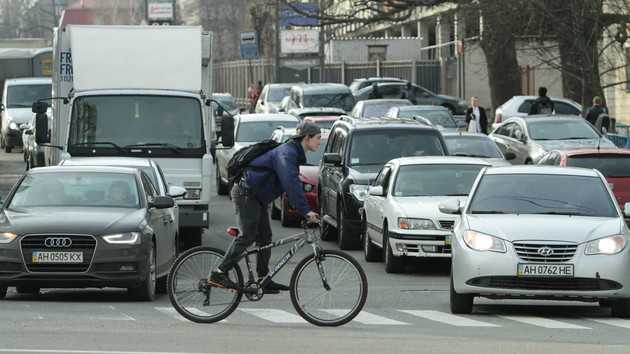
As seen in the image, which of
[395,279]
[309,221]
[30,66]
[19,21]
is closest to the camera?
[309,221]

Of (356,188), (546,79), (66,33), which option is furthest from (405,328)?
(546,79)

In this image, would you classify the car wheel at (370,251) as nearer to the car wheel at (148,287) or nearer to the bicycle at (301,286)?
the car wheel at (148,287)

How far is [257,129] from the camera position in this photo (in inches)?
1252

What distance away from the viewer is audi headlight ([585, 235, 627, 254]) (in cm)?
1302

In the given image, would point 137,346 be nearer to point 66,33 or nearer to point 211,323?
point 211,323

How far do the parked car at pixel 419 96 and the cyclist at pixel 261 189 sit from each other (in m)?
43.8

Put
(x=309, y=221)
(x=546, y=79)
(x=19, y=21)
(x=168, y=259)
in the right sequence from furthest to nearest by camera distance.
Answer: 1. (x=19, y=21)
2. (x=546, y=79)
3. (x=168, y=259)
4. (x=309, y=221)

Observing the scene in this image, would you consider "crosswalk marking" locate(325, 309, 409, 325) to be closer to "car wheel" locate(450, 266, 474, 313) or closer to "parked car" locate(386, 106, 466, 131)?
"car wheel" locate(450, 266, 474, 313)

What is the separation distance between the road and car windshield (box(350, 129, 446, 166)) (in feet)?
19.2

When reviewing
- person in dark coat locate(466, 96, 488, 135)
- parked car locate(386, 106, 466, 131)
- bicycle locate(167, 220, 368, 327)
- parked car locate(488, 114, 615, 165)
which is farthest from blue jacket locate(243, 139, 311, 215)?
person in dark coat locate(466, 96, 488, 135)

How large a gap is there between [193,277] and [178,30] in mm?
9220

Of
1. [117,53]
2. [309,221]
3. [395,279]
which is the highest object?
[117,53]

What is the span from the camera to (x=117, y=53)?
2088 centimetres

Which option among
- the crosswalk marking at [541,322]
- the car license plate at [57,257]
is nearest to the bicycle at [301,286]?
the crosswalk marking at [541,322]
